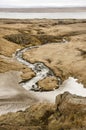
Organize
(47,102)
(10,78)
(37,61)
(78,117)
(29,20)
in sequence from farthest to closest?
1. (29,20)
2. (37,61)
3. (10,78)
4. (47,102)
5. (78,117)

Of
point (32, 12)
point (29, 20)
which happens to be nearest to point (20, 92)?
point (29, 20)

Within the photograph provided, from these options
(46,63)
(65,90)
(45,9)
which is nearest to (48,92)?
(65,90)

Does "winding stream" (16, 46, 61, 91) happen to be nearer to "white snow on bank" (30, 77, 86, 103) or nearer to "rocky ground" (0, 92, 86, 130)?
"white snow on bank" (30, 77, 86, 103)

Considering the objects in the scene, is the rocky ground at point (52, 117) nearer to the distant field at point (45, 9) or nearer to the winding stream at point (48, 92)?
the winding stream at point (48, 92)

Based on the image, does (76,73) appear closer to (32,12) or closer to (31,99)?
(31,99)

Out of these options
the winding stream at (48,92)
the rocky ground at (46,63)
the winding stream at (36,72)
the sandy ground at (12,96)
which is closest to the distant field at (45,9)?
the rocky ground at (46,63)

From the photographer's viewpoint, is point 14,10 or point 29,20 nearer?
point 29,20

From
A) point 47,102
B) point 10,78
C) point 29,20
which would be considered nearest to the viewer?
point 47,102
